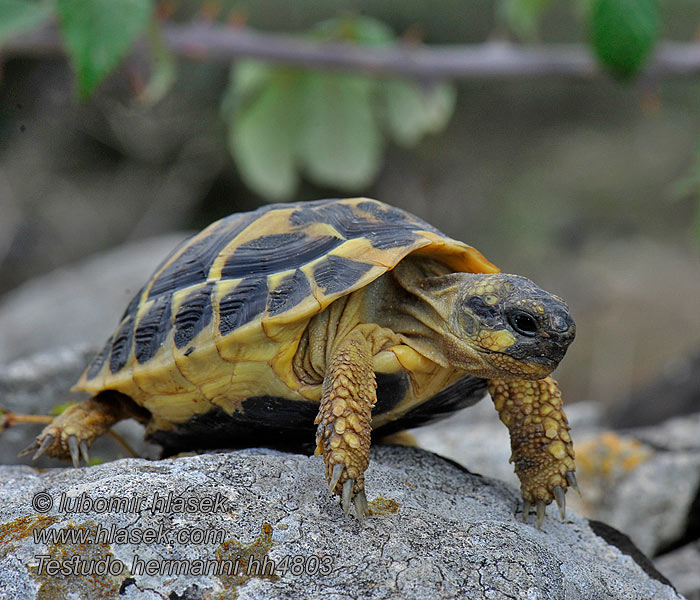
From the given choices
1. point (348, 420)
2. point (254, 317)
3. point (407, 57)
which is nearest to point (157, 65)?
point (407, 57)

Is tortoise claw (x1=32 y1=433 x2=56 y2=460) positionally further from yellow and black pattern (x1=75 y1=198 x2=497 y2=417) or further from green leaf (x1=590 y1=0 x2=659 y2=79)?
green leaf (x1=590 y1=0 x2=659 y2=79)

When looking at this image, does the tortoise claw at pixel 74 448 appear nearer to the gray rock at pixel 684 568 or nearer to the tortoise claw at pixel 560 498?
the tortoise claw at pixel 560 498

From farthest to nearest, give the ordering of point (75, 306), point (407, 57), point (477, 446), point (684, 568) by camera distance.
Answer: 1. point (75, 306)
2. point (407, 57)
3. point (477, 446)
4. point (684, 568)

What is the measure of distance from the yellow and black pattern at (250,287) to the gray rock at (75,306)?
234 cm

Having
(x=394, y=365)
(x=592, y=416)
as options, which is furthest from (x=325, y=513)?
(x=592, y=416)

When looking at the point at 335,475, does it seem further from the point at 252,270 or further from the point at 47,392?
the point at 47,392

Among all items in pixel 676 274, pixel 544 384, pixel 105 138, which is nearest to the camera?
pixel 544 384

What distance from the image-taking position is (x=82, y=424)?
207cm

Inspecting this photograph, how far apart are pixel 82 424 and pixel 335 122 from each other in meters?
2.26

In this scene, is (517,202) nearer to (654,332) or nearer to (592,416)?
(654,332)

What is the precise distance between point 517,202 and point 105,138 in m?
4.69

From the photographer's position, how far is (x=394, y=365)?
171cm

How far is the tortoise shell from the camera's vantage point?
1745 mm

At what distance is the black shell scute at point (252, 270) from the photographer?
1752mm
